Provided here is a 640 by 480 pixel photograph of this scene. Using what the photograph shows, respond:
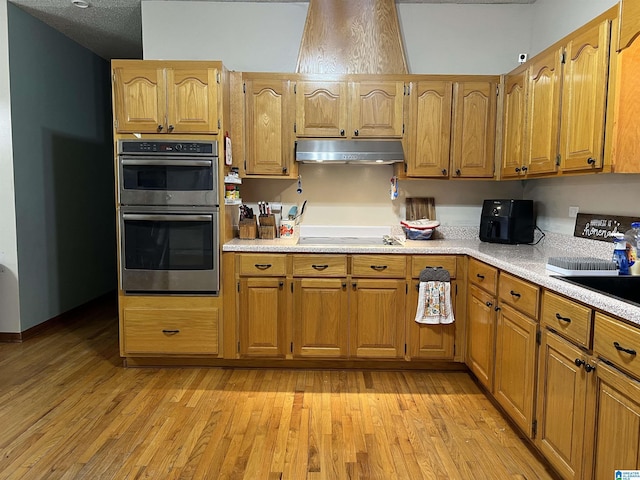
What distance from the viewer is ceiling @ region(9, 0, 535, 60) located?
3.60m

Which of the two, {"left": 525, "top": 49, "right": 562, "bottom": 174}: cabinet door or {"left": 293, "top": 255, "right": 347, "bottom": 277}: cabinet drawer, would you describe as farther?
{"left": 293, "top": 255, "right": 347, "bottom": 277}: cabinet drawer

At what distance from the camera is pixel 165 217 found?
3.04 m

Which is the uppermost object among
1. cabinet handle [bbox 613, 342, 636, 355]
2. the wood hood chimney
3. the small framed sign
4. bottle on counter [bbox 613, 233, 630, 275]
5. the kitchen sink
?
the wood hood chimney

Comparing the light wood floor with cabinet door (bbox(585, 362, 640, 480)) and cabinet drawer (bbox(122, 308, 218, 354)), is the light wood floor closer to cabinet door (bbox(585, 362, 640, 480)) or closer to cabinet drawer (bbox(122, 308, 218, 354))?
cabinet drawer (bbox(122, 308, 218, 354))

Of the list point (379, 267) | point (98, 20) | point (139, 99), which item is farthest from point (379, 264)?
point (98, 20)

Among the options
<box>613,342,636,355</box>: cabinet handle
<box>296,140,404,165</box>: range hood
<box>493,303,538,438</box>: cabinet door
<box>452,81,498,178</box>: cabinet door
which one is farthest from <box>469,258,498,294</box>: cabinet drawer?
<box>613,342,636,355</box>: cabinet handle

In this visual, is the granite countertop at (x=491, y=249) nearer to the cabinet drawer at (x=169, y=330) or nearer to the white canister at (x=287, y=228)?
the white canister at (x=287, y=228)

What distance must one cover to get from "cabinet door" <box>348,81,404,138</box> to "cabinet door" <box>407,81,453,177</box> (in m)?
0.10

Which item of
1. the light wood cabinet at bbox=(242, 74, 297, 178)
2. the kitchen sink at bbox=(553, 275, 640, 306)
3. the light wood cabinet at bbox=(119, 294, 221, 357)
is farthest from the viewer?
Answer: the light wood cabinet at bbox=(242, 74, 297, 178)

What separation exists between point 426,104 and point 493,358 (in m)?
1.87

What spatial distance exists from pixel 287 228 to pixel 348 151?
0.80 m

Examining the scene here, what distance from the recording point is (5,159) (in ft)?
11.8

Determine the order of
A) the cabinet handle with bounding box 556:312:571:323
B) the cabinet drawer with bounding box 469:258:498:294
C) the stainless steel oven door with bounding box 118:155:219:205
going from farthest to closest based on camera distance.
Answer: the stainless steel oven door with bounding box 118:155:219:205
the cabinet drawer with bounding box 469:258:498:294
the cabinet handle with bounding box 556:312:571:323

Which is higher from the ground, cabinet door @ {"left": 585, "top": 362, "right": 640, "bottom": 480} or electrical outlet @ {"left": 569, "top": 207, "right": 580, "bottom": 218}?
electrical outlet @ {"left": 569, "top": 207, "right": 580, "bottom": 218}
